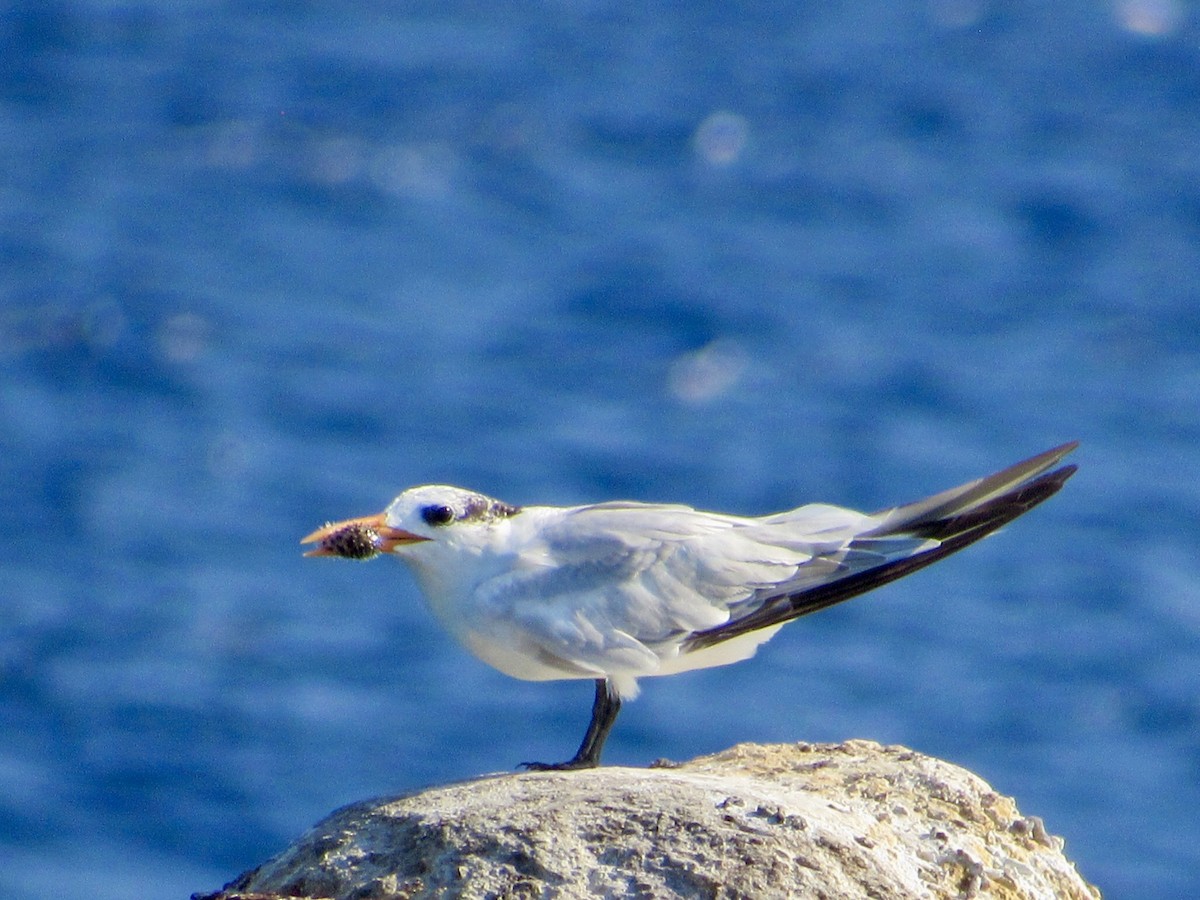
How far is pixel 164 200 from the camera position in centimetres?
2336

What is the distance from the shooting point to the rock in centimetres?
598

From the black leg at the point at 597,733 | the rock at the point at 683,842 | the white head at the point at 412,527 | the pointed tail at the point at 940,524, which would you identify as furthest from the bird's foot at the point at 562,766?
the white head at the point at 412,527

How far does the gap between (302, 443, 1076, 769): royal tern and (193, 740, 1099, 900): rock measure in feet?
2.91

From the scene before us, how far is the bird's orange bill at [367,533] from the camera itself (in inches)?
312

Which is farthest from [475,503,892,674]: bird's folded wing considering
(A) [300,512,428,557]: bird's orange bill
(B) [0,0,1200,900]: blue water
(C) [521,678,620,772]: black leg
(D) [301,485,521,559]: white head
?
(B) [0,0,1200,900]: blue water

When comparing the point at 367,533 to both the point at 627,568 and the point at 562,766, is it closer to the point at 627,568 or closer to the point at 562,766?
the point at 627,568

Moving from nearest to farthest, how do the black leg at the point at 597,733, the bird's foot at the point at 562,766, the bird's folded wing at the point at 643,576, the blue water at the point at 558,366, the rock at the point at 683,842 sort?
the rock at the point at 683,842, the bird's foot at the point at 562,766, the black leg at the point at 597,733, the bird's folded wing at the point at 643,576, the blue water at the point at 558,366

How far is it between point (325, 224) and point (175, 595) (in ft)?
19.2

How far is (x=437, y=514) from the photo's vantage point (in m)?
8.02

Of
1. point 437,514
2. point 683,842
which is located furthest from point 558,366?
point 683,842

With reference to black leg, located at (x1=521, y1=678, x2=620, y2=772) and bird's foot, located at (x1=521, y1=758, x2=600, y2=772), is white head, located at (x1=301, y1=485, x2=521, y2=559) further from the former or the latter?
bird's foot, located at (x1=521, y1=758, x2=600, y2=772)

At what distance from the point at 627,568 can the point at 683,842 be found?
208 centimetres

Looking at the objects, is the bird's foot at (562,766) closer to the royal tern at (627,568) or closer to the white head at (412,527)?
the royal tern at (627,568)

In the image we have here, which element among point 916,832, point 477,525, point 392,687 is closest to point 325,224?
point 392,687
